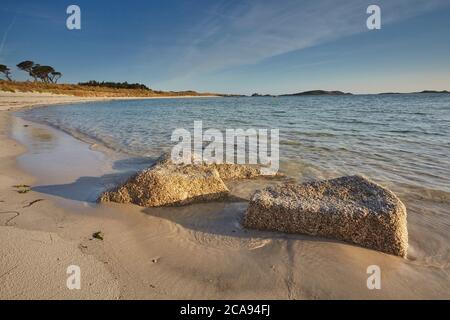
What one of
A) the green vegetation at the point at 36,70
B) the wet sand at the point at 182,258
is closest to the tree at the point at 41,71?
the green vegetation at the point at 36,70

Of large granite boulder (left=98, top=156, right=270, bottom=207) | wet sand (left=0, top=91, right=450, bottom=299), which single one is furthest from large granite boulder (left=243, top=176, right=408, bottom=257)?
large granite boulder (left=98, top=156, right=270, bottom=207)

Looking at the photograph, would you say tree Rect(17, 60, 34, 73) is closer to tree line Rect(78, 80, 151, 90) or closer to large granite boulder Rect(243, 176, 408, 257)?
tree line Rect(78, 80, 151, 90)

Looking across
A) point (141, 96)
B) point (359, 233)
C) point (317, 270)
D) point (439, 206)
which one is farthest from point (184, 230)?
point (141, 96)

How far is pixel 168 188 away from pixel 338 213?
2411mm

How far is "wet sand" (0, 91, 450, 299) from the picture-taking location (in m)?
2.58

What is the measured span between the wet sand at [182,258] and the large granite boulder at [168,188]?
6.3 inches

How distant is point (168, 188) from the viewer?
4.48 metres

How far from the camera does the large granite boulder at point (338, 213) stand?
3.34 metres

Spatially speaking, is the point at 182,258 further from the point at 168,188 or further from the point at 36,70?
the point at 36,70

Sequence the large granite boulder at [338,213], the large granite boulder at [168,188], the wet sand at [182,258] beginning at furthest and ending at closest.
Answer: the large granite boulder at [168,188] < the large granite boulder at [338,213] < the wet sand at [182,258]

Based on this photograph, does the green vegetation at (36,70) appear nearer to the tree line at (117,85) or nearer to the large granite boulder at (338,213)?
the tree line at (117,85)

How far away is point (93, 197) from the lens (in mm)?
4781

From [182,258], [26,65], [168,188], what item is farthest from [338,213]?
[26,65]

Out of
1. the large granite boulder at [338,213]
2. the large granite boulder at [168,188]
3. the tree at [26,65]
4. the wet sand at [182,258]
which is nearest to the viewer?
the wet sand at [182,258]
